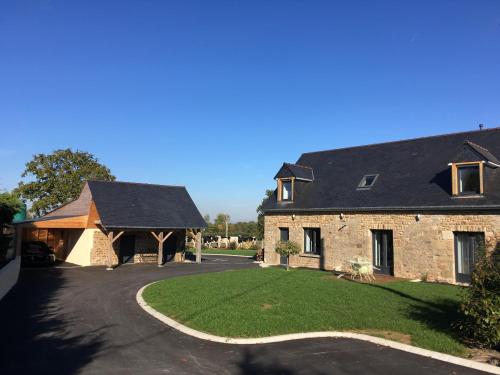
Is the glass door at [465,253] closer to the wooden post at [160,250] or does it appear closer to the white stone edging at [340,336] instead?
the white stone edging at [340,336]

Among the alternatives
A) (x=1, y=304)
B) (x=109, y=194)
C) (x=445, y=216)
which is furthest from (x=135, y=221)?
(x=445, y=216)

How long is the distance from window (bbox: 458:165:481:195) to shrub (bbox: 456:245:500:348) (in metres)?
8.92

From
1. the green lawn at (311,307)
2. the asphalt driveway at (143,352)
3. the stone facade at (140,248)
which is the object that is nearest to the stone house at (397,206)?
the green lawn at (311,307)

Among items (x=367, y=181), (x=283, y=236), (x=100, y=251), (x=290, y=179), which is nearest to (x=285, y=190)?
(x=290, y=179)

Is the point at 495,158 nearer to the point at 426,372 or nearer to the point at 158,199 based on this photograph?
the point at 426,372

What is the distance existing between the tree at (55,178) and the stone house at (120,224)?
1299cm

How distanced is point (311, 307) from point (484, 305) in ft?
14.7

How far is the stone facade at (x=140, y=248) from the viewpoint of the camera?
2364 cm

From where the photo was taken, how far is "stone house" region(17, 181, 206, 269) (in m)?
23.0

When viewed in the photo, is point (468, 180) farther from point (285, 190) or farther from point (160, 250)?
point (160, 250)

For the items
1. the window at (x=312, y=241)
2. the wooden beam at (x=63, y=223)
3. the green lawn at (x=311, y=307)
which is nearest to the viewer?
the green lawn at (x=311, y=307)

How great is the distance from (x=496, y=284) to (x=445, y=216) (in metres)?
9.40

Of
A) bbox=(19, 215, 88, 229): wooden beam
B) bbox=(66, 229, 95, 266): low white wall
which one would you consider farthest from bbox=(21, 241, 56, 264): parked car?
bbox=(19, 215, 88, 229): wooden beam

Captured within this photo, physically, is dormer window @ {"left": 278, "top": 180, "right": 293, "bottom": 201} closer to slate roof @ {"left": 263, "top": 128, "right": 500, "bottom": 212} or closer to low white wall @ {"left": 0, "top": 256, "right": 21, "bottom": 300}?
slate roof @ {"left": 263, "top": 128, "right": 500, "bottom": 212}
